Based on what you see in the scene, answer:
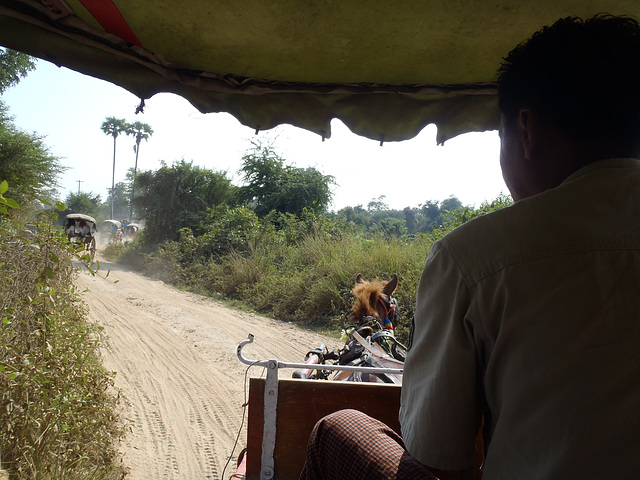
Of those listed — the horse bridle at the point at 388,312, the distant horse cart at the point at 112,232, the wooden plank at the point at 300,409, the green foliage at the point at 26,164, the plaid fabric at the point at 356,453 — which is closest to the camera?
the plaid fabric at the point at 356,453

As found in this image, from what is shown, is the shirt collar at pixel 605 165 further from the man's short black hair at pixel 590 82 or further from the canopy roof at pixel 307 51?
the canopy roof at pixel 307 51

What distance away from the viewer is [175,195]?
23.4 meters

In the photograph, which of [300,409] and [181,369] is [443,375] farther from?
[181,369]

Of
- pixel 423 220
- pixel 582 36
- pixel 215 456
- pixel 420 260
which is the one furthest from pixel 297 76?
pixel 423 220

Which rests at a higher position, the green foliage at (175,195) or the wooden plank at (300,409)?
the green foliage at (175,195)

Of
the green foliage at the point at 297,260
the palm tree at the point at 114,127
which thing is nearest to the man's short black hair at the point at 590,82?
the green foliage at the point at 297,260

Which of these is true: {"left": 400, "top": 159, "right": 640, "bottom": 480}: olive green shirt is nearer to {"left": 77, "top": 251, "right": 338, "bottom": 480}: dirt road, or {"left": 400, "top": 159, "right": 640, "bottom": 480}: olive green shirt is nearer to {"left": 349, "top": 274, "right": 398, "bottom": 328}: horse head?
{"left": 349, "top": 274, "right": 398, "bottom": 328}: horse head

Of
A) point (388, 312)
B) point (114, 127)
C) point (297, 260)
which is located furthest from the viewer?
point (114, 127)

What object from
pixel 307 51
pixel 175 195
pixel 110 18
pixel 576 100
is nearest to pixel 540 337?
pixel 576 100

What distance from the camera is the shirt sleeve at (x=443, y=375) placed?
0.91 meters

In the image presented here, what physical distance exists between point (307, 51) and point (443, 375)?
1.46 meters

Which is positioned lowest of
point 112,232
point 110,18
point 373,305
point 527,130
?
point 373,305

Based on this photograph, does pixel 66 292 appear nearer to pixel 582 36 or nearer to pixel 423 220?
pixel 582 36

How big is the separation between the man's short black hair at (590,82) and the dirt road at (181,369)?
178 inches
